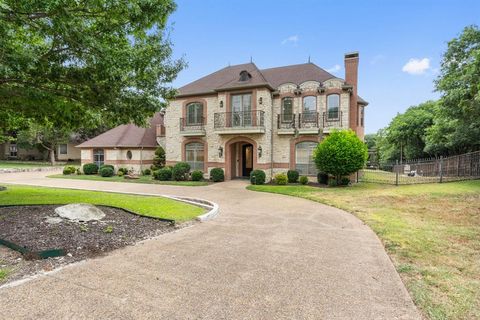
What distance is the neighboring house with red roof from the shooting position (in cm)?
1780

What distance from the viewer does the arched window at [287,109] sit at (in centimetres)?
1872

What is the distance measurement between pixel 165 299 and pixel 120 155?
2302 cm

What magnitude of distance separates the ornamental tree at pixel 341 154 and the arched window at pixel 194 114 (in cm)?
929

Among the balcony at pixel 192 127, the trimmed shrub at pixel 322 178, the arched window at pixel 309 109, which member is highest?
the arched window at pixel 309 109

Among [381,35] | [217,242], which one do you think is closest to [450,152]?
[381,35]

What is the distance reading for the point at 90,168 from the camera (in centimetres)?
2422

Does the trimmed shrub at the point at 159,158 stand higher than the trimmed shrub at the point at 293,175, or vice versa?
the trimmed shrub at the point at 159,158

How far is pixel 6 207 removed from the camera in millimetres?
8484

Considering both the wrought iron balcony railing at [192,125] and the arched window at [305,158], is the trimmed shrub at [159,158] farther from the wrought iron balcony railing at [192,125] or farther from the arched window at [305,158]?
the arched window at [305,158]

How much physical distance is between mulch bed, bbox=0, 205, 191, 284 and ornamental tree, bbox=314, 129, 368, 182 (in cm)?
1084

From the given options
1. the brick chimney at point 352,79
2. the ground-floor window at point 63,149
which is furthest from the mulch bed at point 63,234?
the ground-floor window at point 63,149

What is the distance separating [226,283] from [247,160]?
57.6ft

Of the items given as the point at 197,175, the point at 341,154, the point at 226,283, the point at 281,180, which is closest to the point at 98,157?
the point at 197,175

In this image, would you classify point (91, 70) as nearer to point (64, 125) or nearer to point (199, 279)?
point (64, 125)
